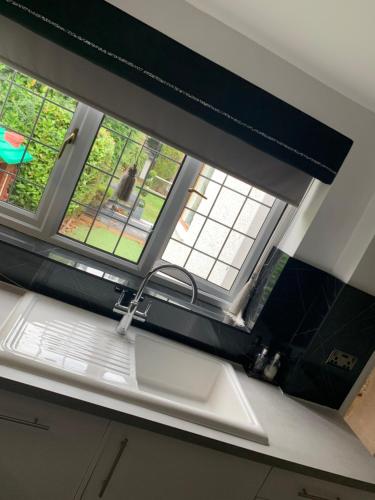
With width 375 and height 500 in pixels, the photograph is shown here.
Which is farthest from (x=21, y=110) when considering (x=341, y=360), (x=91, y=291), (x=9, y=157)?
(x=341, y=360)

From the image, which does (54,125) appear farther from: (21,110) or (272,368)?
(272,368)

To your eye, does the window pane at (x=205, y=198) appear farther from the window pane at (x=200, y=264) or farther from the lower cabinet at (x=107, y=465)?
the lower cabinet at (x=107, y=465)

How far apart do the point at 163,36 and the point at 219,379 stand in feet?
5.17

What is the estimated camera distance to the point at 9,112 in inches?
73.4

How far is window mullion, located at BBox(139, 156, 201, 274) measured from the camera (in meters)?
1.97

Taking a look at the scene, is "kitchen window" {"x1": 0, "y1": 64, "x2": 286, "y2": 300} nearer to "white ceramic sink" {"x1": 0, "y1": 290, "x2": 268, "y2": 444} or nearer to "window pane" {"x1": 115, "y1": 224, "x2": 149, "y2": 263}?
"window pane" {"x1": 115, "y1": 224, "x2": 149, "y2": 263}

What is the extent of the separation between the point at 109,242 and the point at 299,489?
145cm

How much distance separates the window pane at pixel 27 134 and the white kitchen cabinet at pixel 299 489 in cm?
168

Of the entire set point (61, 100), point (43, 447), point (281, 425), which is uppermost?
point (61, 100)

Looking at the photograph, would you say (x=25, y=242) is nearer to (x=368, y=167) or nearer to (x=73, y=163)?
(x=73, y=163)

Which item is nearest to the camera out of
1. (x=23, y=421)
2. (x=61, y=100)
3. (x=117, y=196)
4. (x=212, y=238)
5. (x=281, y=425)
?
(x=23, y=421)

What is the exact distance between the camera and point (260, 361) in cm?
187

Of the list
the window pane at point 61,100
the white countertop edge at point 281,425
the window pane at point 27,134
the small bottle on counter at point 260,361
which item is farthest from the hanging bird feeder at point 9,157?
the small bottle on counter at point 260,361

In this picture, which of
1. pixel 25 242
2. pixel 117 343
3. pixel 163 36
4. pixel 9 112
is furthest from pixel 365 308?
pixel 9 112
